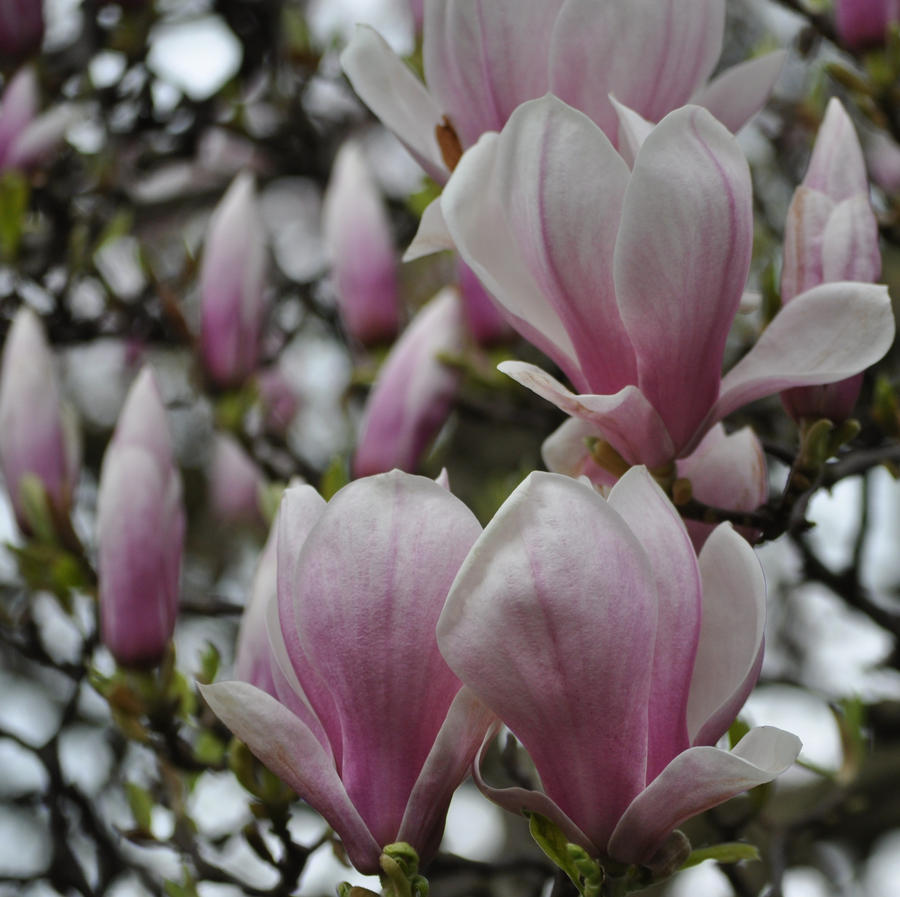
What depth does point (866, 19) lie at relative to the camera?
87 centimetres

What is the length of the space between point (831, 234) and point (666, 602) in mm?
211

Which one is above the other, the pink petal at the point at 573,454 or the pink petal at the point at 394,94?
the pink petal at the point at 394,94

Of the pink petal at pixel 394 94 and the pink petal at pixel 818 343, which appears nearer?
the pink petal at pixel 818 343

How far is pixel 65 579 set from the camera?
936 mm

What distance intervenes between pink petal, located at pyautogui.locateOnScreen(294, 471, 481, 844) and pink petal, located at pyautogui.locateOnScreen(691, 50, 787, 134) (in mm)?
263

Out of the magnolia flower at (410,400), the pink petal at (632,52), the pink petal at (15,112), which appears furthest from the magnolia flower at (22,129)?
the pink petal at (632,52)

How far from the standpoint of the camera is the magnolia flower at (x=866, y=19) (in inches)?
34.1

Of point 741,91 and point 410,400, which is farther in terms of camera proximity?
point 410,400

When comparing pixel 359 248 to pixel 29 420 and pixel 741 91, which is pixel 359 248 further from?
pixel 741 91

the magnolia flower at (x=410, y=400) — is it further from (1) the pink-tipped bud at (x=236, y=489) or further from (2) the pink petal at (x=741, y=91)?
(1) the pink-tipped bud at (x=236, y=489)

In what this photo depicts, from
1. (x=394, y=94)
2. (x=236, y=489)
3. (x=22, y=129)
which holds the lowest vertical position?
(x=236, y=489)

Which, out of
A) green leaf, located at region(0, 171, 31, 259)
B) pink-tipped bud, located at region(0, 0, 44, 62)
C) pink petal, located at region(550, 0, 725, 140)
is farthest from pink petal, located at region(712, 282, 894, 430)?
pink-tipped bud, located at region(0, 0, 44, 62)

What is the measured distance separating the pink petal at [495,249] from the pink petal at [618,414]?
0.03m

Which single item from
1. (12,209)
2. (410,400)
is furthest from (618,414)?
(12,209)
